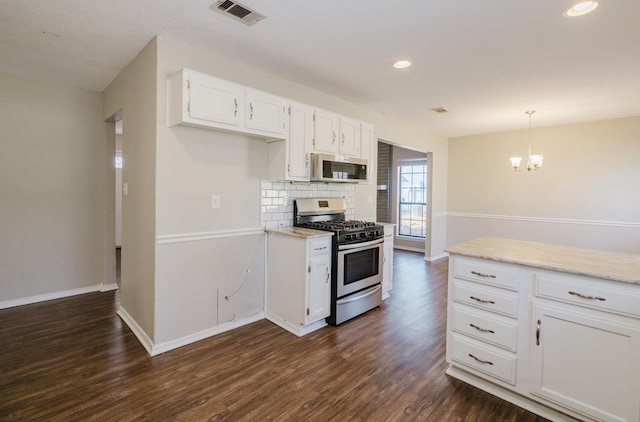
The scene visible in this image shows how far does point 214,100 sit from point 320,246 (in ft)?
5.15

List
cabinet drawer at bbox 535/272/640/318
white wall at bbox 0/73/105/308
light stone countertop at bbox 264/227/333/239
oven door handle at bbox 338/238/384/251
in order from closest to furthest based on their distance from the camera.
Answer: cabinet drawer at bbox 535/272/640/318 → light stone countertop at bbox 264/227/333/239 → oven door handle at bbox 338/238/384/251 → white wall at bbox 0/73/105/308

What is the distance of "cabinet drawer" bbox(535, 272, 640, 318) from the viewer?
164 centimetres

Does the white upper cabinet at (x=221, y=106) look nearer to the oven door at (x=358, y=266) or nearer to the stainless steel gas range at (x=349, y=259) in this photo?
the stainless steel gas range at (x=349, y=259)

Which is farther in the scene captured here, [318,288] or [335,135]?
[335,135]

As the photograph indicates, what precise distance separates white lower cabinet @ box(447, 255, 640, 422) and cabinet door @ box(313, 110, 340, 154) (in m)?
1.82

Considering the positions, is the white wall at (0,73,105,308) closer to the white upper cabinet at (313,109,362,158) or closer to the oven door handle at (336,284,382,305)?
the white upper cabinet at (313,109,362,158)

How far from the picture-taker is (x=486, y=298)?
7.02 ft

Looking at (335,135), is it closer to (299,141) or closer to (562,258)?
(299,141)

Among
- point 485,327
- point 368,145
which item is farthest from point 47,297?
point 485,327

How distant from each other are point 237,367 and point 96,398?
896 millimetres

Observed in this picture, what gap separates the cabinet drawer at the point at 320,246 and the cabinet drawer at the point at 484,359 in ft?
4.25

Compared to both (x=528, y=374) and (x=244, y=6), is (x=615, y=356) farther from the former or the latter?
(x=244, y=6)

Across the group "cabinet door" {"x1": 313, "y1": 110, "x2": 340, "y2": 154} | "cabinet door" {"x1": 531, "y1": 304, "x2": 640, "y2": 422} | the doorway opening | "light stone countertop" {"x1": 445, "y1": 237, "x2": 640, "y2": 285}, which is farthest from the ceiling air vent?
the doorway opening

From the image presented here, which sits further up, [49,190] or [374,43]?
[374,43]
